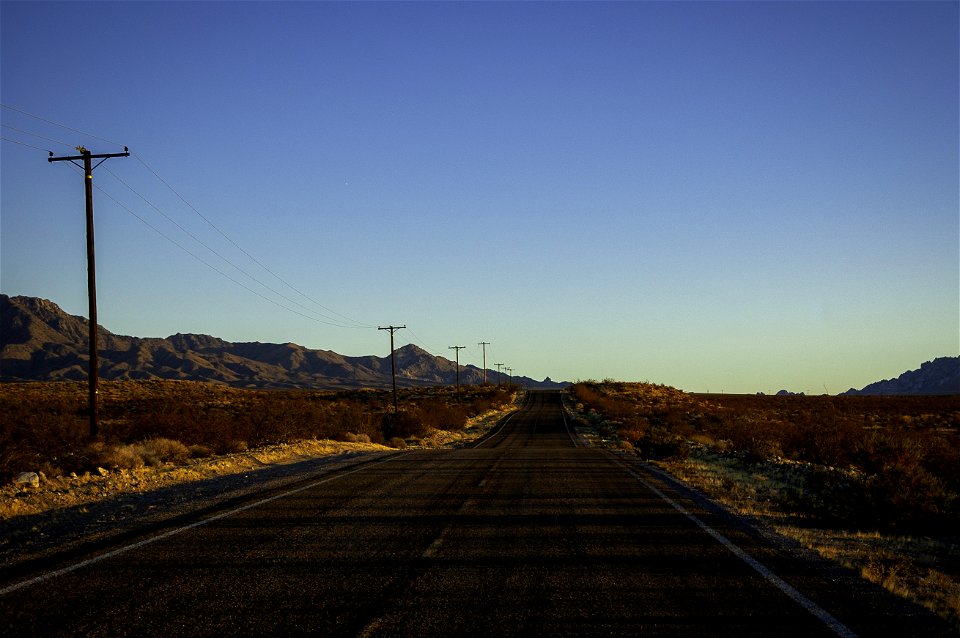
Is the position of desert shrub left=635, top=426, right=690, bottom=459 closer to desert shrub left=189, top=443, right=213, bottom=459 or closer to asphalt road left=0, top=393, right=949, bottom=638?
asphalt road left=0, top=393, right=949, bottom=638

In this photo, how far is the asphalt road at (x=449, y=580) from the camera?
5.50 metres

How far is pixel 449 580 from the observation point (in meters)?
6.77

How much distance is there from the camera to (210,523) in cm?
970

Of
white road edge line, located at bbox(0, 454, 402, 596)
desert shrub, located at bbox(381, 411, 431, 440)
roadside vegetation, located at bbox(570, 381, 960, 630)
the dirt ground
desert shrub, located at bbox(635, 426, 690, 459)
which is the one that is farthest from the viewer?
desert shrub, located at bbox(381, 411, 431, 440)

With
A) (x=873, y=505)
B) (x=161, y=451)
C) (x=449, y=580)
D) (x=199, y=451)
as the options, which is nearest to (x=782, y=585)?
(x=449, y=580)

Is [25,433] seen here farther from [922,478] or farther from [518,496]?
[922,478]

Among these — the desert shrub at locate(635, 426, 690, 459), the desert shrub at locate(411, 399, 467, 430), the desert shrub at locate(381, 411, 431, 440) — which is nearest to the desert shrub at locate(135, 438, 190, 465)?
the desert shrub at locate(635, 426, 690, 459)

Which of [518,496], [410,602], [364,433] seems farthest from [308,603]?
[364,433]

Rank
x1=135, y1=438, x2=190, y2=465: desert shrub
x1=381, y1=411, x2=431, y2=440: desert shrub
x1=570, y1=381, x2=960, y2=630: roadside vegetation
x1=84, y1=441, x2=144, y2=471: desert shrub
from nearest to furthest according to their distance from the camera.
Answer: x1=570, y1=381, x2=960, y2=630: roadside vegetation → x1=84, y1=441, x2=144, y2=471: desert shrub → x1=135, y1=438, x2=190, y2=465: desert shrub → x1=381, y1=411, x2=431, y2=440: desert shrub

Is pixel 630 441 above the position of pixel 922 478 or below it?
below

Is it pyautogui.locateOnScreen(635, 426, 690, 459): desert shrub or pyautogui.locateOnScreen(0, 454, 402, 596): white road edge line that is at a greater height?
pyautogui.locateOnScreen(0, 454, 402, 596): white road edge line

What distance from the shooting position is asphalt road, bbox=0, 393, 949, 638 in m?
5.50

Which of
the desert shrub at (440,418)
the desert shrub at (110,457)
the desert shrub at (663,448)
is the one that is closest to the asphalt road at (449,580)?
the desert shrub at (110,457)

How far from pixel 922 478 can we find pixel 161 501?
556 inches
